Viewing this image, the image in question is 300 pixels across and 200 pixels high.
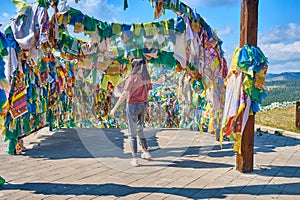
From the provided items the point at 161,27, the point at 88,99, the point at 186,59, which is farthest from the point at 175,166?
the point at 88,99

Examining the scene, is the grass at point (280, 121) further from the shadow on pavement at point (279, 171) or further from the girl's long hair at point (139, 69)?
the girl's long hair at point (139, 69)

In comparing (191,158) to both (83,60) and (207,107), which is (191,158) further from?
(83,60)

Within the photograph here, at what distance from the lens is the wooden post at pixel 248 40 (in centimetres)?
422

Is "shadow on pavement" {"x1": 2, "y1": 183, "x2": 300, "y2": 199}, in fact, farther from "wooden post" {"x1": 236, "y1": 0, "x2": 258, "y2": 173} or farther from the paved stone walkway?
"wooden post" {"x1": 236, "y1": 0, "x2": 258, "y2": 173}

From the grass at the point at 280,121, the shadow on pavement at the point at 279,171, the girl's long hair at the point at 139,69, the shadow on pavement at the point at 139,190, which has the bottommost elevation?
the shadow on pavement at the point at 139,190

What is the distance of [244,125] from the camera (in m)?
4.28

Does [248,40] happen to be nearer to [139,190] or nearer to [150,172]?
[150,172]

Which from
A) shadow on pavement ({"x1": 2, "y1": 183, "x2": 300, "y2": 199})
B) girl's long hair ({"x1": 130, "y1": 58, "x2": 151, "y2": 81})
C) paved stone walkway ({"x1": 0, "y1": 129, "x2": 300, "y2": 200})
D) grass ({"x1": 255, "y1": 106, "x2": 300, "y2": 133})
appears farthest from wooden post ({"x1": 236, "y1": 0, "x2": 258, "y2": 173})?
grass ({"x1": 255, "y1": 106, "x2": 300, "y2": 133})

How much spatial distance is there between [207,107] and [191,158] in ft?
6.90

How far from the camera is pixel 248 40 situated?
4254 mm

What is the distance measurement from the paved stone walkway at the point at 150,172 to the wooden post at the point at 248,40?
16 centimetres

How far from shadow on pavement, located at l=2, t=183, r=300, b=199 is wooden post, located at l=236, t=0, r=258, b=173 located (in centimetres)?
62

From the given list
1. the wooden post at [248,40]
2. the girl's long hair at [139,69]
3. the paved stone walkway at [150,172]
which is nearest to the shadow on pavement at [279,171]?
the paved stone walkway at [150,172]

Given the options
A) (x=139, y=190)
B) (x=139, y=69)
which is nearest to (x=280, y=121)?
(x=139, y=69)
